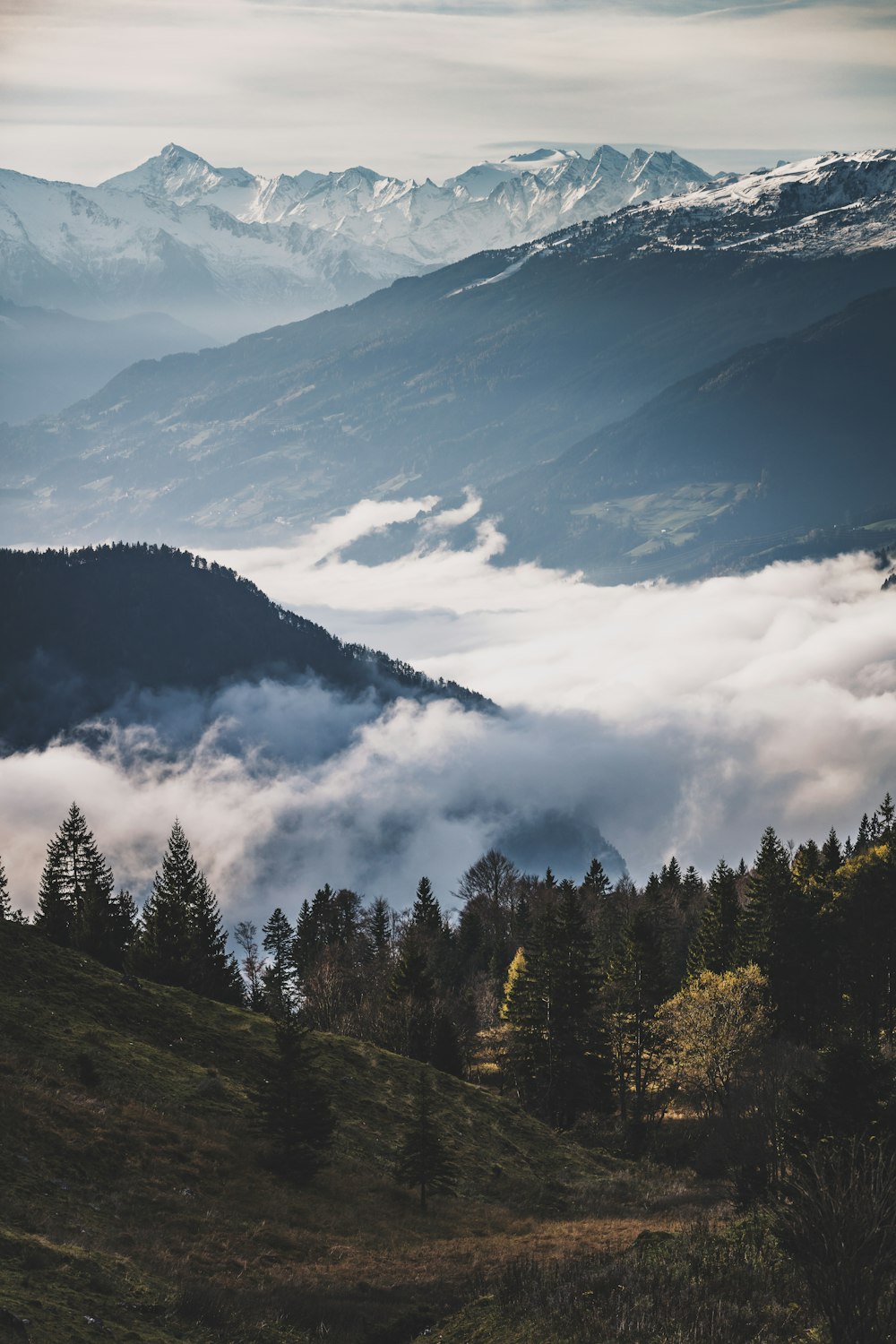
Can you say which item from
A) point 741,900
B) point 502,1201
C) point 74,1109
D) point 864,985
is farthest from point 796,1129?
point 741,900

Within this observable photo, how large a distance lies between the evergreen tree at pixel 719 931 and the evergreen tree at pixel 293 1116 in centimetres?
4577

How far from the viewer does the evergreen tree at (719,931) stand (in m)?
88.1

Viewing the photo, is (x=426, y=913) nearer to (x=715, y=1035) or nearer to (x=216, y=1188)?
(x=715, y=1035)

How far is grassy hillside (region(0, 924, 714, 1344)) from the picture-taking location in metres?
31.1

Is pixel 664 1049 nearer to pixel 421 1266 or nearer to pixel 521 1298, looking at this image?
pixel 421 1266

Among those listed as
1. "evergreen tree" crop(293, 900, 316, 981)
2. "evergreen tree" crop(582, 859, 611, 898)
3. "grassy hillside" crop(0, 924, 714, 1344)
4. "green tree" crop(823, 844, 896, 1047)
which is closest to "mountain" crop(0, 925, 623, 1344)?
"grassy hillside" crop(0, 924, 714, 1344)

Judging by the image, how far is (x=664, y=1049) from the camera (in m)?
71.7

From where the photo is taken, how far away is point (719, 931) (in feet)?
293

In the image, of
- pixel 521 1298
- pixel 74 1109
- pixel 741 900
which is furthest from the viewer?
pixel 741 900

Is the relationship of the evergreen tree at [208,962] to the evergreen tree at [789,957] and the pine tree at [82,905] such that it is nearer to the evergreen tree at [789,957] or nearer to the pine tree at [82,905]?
the pine tree at [82,905]

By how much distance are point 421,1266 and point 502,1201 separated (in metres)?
14.4

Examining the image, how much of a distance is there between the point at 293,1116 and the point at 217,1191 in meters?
5.63

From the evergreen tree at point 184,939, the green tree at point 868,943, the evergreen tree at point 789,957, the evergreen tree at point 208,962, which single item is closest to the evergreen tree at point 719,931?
the green tree at point 868,943

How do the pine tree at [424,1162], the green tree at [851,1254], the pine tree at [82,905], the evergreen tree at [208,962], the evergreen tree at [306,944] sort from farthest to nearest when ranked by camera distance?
the evergreen tree at [306,944] < the pine tree at [82,905] < the evergreen tree at [208,962] < the pine tree at [424,1162] < the green tree at [851,1254]
